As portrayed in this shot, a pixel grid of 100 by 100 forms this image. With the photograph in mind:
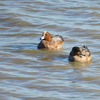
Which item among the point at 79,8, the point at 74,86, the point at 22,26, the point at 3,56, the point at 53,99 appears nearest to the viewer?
the point at 53,99

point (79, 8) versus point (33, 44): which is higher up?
point (79, 8)

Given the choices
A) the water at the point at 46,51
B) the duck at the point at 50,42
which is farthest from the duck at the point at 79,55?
the duck at the point at 50,42

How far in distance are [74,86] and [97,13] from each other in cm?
925

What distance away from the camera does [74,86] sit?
969 centimetres

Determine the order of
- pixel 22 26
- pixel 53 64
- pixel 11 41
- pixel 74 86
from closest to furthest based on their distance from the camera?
1. pixel 74 86
2. pixel 53 64
3. pixel 11 41
4. pixel 22 26

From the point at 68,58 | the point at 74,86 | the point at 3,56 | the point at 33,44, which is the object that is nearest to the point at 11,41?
the point at 33,44

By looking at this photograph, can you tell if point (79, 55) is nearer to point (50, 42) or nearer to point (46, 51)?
point (46, 51)

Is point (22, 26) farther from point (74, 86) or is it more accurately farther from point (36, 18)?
→ point (74, 86)

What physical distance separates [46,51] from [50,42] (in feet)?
2.00

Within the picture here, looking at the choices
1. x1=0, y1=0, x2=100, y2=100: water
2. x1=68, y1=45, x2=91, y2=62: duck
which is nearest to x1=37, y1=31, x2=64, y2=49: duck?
x1=0, y1=0, x2=100, y2=100: water

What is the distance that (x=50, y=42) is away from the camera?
13977 mm

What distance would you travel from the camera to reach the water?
942 centimetres

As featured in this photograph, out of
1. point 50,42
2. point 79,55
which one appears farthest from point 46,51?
point 79,55

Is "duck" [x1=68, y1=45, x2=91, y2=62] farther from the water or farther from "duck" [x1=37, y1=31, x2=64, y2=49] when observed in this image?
"duck" [x1=37, y1=31, x2=64, y2=49]
